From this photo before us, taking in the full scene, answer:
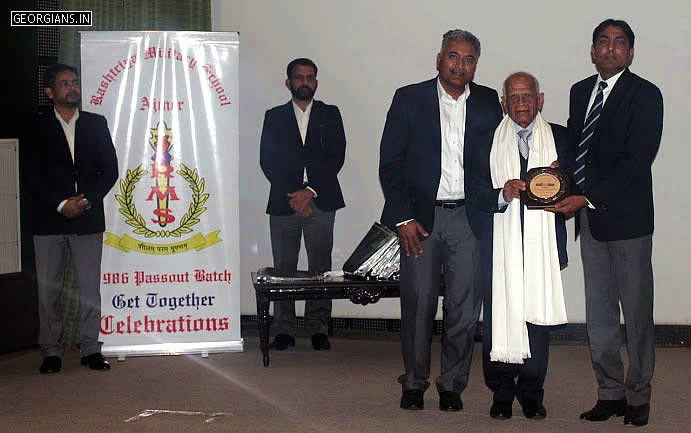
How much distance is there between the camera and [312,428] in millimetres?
4477

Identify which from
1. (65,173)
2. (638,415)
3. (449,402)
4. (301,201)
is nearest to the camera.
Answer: (638,415)

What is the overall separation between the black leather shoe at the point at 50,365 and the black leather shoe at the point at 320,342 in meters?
1.60

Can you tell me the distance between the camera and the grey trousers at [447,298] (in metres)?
4.64

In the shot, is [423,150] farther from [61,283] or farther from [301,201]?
[61,283]

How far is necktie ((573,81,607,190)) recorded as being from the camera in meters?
4.47

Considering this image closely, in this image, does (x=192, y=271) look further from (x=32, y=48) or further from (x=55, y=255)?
(x=32, y=48)

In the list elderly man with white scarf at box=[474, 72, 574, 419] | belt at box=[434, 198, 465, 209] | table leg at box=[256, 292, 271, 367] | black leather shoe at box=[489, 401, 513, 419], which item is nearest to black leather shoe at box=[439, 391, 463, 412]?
black leather shoe at box=[489, 401, 513, 419]

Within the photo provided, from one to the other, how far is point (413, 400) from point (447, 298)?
504 millimetres

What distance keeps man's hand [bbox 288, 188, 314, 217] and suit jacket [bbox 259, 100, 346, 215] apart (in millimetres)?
52

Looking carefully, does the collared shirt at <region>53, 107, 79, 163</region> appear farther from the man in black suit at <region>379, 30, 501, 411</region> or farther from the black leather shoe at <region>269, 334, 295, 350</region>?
the man in black suit at <region>379, 30, 501, 411</region>

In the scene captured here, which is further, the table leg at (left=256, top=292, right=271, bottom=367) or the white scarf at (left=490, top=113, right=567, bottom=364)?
the table leg at (left=256, top=292, right=271, bottom=367)

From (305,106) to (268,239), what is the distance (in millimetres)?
1110

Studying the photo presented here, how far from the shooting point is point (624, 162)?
4367mm

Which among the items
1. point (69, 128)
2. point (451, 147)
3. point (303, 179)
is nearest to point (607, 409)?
point (451, 147)
